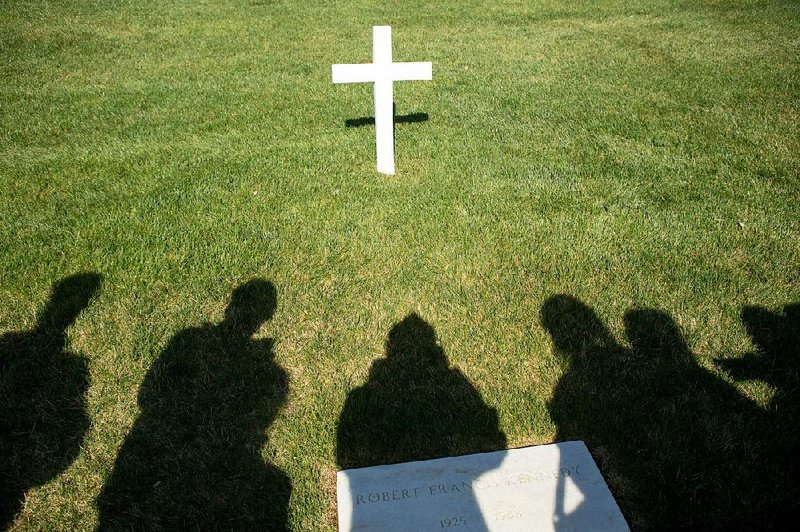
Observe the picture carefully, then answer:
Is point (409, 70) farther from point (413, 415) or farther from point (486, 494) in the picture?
point (486, 494)

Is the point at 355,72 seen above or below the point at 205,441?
above

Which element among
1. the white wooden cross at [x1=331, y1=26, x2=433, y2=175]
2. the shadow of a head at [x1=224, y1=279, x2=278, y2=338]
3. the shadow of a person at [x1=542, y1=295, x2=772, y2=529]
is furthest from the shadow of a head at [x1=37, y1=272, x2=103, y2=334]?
the shadow of a person at [x1=542, y1=295, x2=772, y2=529]

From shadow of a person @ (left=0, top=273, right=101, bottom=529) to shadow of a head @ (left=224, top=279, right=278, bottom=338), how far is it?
1.05 meters

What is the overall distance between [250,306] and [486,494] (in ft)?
7.66

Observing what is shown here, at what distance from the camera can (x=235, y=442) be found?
3240 millimetres

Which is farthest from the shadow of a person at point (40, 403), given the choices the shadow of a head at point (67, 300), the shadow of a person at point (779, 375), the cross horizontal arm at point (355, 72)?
the shadow of a person at point (779, 375)

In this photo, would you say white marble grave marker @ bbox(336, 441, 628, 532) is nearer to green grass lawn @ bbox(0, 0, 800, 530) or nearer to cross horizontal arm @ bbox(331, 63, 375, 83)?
green grass lawn @ bbox(0, 0, 800, 530)

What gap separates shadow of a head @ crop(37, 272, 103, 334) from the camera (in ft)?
13.2

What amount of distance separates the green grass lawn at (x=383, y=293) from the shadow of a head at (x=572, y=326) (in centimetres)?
2

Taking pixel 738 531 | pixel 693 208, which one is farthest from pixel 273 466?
pixel 693 208

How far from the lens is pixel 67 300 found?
4.21 metres

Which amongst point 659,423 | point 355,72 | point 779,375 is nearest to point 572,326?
point 659,423

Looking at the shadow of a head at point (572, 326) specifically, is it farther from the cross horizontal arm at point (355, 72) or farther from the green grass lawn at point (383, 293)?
the cross horizontal arm at point (355, 72)

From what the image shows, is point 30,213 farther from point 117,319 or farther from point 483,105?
point 483,105
